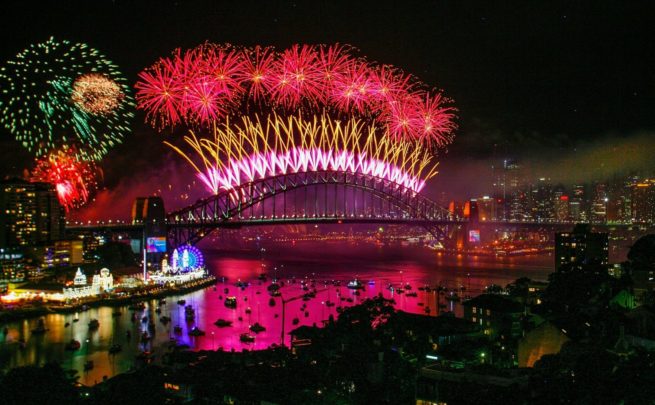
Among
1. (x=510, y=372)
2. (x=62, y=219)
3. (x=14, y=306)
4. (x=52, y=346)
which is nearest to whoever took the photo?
(x=510, y=372)

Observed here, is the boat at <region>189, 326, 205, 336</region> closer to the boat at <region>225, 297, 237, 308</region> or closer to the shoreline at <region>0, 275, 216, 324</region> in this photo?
the boat at <region>225, 297, 237, 308</region>

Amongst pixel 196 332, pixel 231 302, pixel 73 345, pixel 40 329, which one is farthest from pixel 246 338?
pixel 231 302

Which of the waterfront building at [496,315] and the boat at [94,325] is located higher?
the waterfront building at [496,315]

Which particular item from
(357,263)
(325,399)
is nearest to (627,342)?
(325,399)

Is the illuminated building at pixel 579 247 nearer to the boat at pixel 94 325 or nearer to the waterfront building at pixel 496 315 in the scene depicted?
the waterfront building at pixel 496 315

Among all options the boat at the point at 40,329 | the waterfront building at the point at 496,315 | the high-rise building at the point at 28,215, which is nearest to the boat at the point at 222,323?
the boat at the point at 40,329

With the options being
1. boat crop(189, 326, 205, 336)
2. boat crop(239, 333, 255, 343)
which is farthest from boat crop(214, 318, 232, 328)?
boat crop(239, 333, 255, 343)

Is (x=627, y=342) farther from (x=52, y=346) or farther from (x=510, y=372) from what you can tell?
(x=52, y=346)
